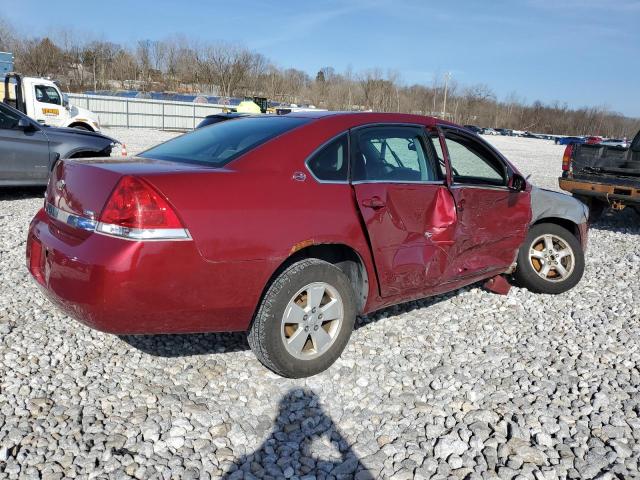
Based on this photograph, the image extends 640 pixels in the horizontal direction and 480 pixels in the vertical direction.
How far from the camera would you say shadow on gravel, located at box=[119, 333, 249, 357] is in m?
3.72

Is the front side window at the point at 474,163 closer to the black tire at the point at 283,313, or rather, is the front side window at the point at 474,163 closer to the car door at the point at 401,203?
the car door at the point at 401,203

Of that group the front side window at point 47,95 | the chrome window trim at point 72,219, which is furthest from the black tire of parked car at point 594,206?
the front side window at point 47,95

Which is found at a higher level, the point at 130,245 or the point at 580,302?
the point at 130,245

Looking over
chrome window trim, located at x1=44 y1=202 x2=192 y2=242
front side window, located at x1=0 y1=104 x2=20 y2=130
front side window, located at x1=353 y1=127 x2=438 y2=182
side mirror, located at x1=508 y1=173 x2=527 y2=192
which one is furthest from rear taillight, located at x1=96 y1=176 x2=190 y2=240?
front side window, located at x1=0 y1=104 x2=20 y2=130

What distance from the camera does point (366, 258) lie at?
11.5 feet

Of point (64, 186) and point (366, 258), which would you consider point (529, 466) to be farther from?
point (64, 186)

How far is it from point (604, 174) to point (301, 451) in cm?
763

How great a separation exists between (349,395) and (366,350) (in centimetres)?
65

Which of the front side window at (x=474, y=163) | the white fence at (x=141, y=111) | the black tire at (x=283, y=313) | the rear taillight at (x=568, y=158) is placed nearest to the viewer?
the black tire at (x=283, y=313)

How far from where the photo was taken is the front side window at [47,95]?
16.9 metres

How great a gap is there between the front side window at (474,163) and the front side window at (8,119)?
23.0 ft

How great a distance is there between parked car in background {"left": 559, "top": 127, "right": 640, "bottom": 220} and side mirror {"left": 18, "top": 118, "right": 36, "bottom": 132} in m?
8.30

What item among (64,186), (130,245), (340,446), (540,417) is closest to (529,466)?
(540,417)

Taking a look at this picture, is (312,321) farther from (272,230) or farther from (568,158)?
(568,158)
